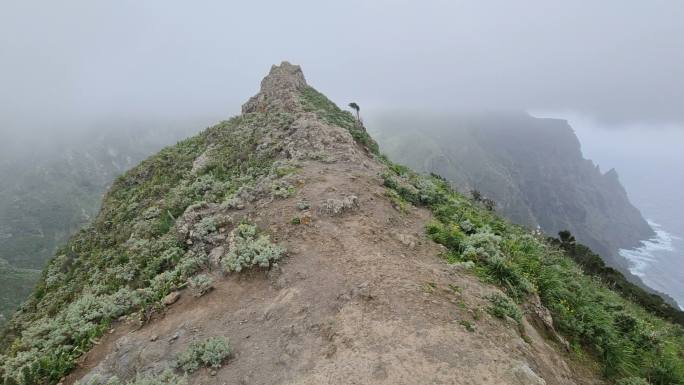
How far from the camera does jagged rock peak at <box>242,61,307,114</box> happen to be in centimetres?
3294

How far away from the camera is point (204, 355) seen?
372 inches

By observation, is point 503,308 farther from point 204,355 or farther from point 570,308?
point 204,355

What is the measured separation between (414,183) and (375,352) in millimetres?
14215

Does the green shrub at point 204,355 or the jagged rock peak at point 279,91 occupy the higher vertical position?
the jagged rock peak at point 279,91

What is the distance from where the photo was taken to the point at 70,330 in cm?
1267

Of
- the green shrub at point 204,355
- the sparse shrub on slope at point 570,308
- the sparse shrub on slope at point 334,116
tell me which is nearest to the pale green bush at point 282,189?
the sparse shrub on slope at point 570,308

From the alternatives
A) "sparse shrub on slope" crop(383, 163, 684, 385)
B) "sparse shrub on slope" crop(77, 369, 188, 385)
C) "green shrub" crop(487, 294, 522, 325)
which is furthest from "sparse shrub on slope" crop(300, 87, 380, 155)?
"sparse shrub on slope" crop(77, 369, 188, 385)

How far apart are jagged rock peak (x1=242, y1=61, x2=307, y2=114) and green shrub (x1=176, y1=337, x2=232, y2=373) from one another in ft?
76.6

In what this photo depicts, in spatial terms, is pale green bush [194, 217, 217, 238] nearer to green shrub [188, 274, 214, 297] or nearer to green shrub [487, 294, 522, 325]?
green shrub [188, 274, 214, 297]

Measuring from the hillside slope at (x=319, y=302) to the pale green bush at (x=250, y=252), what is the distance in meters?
0.05

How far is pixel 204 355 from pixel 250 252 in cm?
417

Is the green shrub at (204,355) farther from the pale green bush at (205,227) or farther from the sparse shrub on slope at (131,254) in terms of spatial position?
the pale green bush at (205,227)

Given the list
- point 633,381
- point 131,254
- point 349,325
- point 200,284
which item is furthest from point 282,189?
point 633,381

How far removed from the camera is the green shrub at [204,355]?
9344 millimetres
